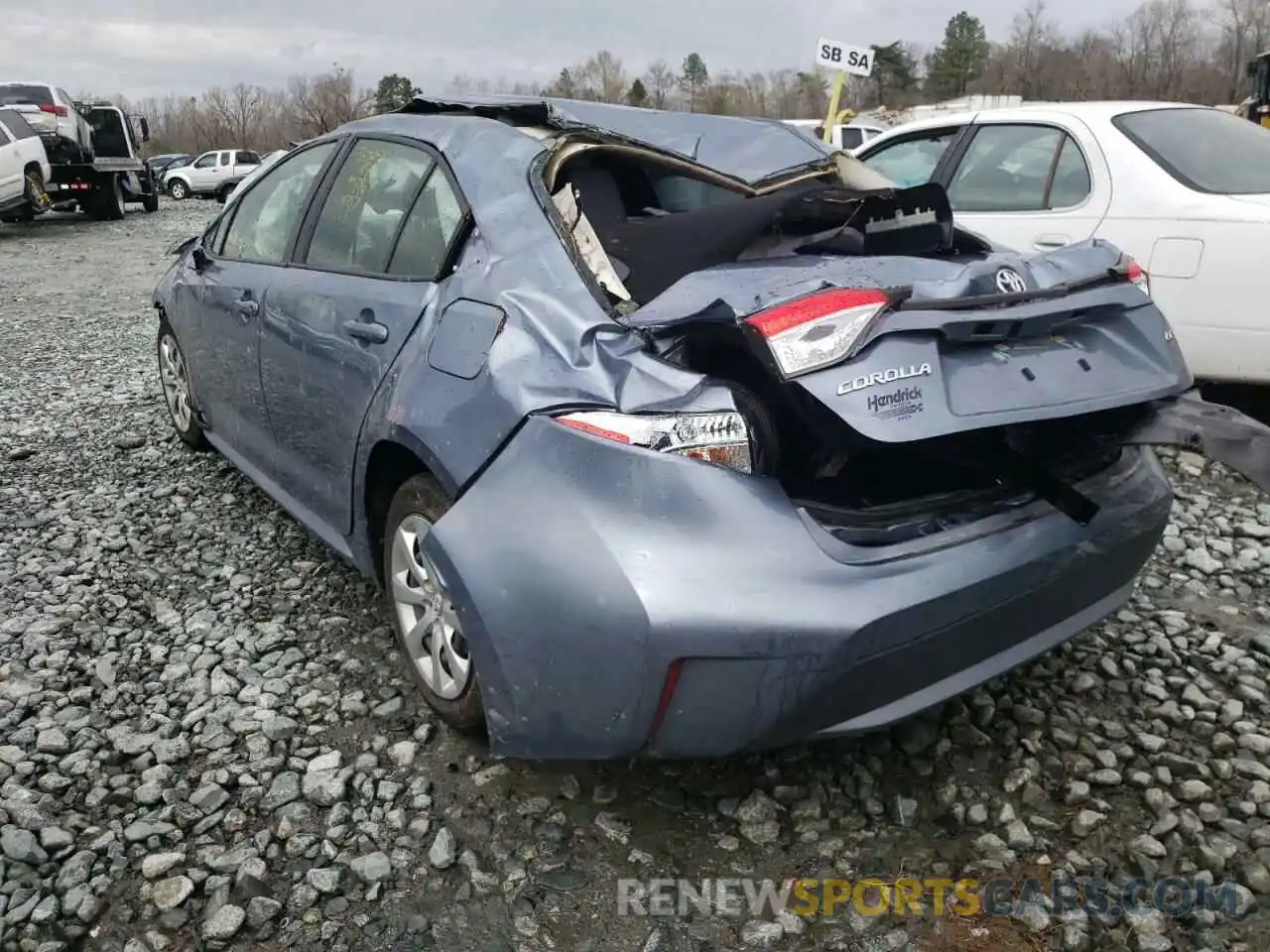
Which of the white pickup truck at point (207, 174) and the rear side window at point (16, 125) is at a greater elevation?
the rear side window at point (16, 125)

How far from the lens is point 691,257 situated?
2.69m

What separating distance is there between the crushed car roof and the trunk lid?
0.69 metres

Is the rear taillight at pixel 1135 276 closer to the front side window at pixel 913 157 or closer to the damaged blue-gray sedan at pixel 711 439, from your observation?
the damaged blue-gray sedan at pixel 711 439

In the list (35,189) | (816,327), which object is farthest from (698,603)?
(35,189)

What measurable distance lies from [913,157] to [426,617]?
4577mm

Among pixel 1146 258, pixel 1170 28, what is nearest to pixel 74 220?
pixel 1146 258

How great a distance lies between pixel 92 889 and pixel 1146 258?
15.5 ft

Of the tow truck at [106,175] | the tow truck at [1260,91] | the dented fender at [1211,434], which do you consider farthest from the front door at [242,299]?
the tow truck at [1260,91]

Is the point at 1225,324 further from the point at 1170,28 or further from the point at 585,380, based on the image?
the point at 1170,28

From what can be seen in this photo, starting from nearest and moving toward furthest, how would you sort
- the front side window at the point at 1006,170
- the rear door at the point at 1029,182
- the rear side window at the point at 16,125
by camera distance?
the rear door at the point at 1029,182, the front side window at the point at 1006,170, the rear side window at the point at 16,125

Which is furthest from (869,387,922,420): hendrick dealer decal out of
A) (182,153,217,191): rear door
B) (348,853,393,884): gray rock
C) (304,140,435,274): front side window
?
(182,153,217,191): rear door

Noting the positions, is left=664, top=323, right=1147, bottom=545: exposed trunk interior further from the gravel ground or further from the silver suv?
the silver suv

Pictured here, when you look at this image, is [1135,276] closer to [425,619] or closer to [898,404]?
[898,404]

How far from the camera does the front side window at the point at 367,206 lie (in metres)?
2.98
